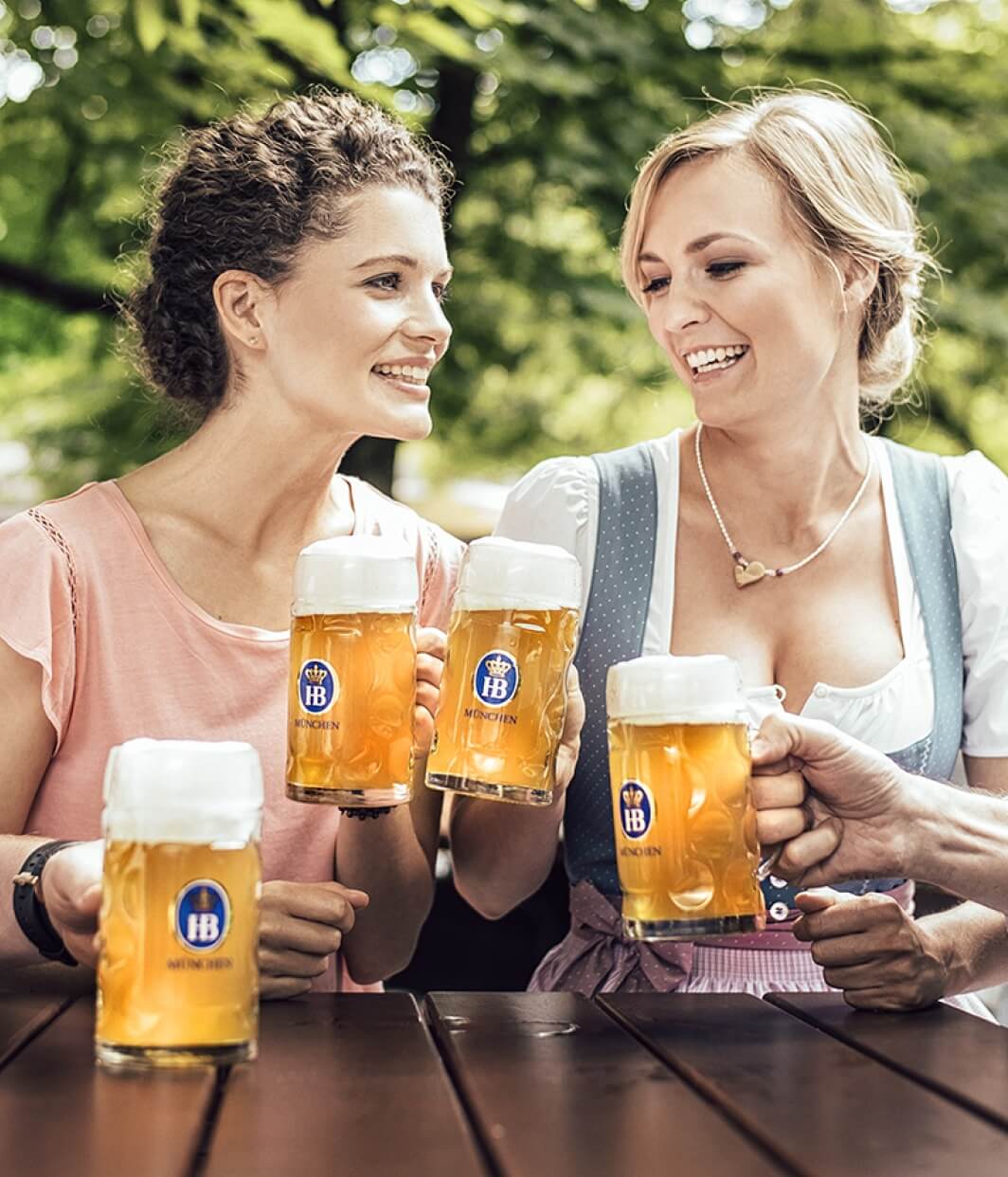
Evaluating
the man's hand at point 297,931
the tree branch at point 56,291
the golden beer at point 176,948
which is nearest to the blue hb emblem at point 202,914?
the golden beer at point 176,948

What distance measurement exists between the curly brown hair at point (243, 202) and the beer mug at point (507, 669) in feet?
2.55

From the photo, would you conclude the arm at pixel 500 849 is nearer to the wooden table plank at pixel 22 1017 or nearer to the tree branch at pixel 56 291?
the wooden table plank at pixel 22 1017

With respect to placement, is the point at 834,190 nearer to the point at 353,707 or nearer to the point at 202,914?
the point at 353,707

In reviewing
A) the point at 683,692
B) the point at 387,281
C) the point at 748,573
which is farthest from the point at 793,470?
the point at 683,692

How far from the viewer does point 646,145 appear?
5.56 m

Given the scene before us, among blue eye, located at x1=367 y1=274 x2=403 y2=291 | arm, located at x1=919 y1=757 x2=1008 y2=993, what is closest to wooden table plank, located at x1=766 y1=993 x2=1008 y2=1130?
arm, located at x1=919 y1=757 x2=1008 y2=993

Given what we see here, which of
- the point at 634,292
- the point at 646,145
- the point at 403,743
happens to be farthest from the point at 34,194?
the point at 403,743

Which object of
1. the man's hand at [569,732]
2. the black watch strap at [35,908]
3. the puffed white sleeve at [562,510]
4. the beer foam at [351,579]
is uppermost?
the puffed white sleeve at [562,510]

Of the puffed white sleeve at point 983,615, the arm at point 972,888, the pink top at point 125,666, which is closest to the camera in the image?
the arm at point 972,888

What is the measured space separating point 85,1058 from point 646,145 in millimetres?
4777

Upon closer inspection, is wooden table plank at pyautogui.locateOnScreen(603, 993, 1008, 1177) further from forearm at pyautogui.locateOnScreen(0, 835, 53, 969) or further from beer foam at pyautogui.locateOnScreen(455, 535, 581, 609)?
forearm at pyautogui.locateOnScreen(0, 835, 53, 969)

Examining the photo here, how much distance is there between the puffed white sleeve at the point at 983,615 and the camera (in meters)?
2.18

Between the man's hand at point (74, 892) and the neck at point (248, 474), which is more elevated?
the neck at point (248, 474)

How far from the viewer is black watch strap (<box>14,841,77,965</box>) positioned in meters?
1.52
